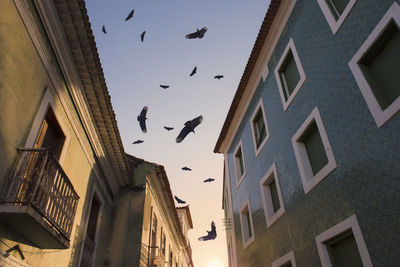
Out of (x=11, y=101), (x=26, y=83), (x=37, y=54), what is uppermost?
(x=37, y=54)

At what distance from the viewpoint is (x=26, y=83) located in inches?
203

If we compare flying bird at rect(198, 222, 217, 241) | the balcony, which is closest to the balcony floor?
the balcony

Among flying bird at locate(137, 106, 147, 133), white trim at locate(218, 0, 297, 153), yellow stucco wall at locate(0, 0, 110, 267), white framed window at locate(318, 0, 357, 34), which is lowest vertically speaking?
yellow stucco wall at locate(0, 0, 110, 267)

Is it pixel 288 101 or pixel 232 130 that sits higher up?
pixel 232 130

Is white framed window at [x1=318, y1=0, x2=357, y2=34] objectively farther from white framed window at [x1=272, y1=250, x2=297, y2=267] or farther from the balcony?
the balcony

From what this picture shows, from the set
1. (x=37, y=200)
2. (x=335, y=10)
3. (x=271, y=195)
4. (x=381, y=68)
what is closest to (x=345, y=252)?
(x=381, y=68)

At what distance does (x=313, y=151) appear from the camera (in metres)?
7.45

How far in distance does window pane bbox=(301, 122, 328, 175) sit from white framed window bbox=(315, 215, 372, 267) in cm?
158

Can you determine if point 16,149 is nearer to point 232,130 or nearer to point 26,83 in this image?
point 26,83

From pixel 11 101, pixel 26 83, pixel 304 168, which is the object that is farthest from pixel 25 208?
pixel 304 168

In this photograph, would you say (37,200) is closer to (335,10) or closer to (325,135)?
(325,135)

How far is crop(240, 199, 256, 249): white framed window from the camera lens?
1121 centimetres

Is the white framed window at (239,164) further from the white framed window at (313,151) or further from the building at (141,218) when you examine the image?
the white framed window at (313,151)

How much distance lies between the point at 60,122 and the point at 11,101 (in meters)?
1.80
